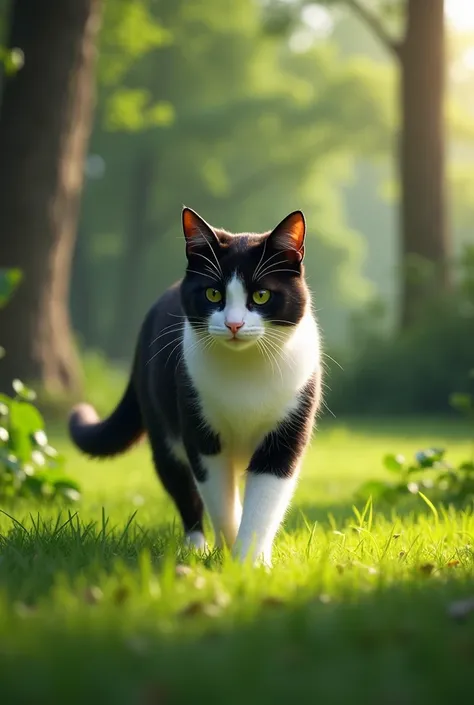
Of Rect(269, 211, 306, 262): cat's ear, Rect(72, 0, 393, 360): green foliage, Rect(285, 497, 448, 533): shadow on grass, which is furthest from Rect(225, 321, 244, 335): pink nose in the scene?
Rect(72, 0, 393, 360): green foliage

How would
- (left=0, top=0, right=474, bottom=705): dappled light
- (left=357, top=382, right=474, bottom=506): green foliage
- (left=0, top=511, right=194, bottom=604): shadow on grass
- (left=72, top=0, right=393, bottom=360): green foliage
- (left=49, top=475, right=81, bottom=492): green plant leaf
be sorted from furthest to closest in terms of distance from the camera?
1. (left=72, top=0, right=393, bottom=360): green foliage
2. (left=49, top=475, right=81, bottom=492): green plant leaf
3. (left=357, top=382, right=474, bottom=506): green foliage
4. (left=0, top=511, right=194, bottom=604): shadow on grass
5. (left=0, top=0, right=474, bottom=705): dappled light

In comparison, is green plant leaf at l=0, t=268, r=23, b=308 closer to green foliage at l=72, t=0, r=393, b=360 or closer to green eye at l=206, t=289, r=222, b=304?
green eye at l=206, t=289, r=222, b=304

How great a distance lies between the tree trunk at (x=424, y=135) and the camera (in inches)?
542

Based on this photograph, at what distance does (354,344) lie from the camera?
13727 mm

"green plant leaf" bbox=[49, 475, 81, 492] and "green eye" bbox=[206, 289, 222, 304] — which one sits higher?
"green eye" bbox=[206, 289, 222, 304]

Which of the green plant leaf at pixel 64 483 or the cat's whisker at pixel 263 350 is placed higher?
the cat's whisker at pixel 263 350

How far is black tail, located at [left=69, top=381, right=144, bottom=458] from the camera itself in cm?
424

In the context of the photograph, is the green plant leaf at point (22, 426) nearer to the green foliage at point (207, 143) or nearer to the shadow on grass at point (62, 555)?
the shadow on grass at point (62, 555)

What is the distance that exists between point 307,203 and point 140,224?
6410 millimetres

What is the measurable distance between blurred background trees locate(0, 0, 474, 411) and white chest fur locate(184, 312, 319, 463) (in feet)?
22.2

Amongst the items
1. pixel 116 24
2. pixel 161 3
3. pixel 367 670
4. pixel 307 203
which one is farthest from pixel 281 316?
pixel 307 203

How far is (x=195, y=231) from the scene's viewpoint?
10.8ft

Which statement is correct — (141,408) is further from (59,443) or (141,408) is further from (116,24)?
(116,24)

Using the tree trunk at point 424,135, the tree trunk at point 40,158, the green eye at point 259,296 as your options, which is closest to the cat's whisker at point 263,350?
the green eye at point 259,296
